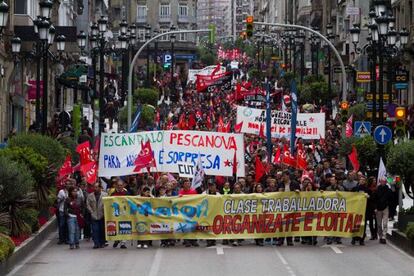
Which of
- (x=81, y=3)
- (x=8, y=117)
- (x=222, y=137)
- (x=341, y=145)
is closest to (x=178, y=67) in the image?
(x=81, y=3)

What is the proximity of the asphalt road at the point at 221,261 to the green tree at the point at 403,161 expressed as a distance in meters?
1.45

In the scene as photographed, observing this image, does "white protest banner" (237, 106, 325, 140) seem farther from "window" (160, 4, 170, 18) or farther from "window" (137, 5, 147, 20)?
"window" (160, 4, 170, 18)

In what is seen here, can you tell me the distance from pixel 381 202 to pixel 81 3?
210ft

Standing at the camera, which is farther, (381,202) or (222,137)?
(222,137)

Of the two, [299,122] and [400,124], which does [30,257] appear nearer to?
[400,124]

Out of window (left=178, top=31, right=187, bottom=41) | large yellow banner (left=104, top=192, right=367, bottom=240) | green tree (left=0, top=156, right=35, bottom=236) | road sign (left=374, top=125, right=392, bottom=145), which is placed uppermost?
window (left=178, top=31, right=187, bottom=41)

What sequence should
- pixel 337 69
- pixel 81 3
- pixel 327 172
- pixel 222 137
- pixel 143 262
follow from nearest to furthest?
1. pixel 143 262
2. pixel 222 137
3. pixel 327 172
4. pixel 337 69
5. pixel 81 3

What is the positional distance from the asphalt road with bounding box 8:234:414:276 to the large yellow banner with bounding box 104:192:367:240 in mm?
303

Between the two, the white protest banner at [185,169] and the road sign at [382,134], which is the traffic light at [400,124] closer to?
the road sign at [382,134]

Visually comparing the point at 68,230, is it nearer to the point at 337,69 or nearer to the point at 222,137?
the point at 222,137

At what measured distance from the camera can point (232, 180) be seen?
30828mm

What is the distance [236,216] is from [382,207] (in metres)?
2.96

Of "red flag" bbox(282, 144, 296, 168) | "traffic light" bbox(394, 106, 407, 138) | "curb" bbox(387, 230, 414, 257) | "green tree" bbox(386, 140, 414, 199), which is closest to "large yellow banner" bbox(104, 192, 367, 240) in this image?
"curb" bbox(387, 230, 414, 257)

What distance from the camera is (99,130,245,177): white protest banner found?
2894cm
